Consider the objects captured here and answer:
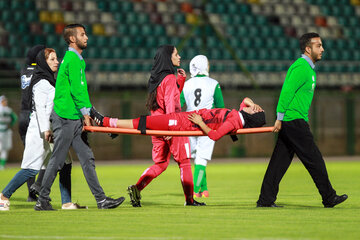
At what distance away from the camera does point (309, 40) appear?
898cm

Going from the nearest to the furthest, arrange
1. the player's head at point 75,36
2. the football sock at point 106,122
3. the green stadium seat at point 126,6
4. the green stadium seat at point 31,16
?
the player's head at point 75,36
the football sock at point 106,122
the green stadium seat at point 31,16
the green stadium seat at point 126,6

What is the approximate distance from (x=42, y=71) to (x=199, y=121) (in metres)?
2.17

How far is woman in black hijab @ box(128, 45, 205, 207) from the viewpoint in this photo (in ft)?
29.8

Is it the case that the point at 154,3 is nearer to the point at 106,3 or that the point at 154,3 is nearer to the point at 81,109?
the point at 106,3

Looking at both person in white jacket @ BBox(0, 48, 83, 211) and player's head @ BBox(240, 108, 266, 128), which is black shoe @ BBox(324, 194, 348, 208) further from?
person in white jacket @ BBox(0, 48, 83, 211)

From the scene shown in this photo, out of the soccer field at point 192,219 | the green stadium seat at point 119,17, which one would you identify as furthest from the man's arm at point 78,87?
A: the green stadium seat at point 119,17

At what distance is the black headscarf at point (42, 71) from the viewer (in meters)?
8.89

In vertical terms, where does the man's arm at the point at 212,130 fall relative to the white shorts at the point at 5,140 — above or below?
above

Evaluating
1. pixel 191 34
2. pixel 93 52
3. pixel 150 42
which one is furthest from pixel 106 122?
pixel 191 34

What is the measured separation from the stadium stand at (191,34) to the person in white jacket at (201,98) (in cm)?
1266

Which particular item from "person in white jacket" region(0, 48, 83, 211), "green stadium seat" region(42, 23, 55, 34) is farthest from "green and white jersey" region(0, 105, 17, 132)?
"person in white jacket" region(0, 48, 83, 211)

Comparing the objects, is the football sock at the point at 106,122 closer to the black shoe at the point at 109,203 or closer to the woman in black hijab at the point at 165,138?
the woman in black hijab at the point at 165,138

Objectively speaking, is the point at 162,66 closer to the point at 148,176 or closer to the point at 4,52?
the point at 148,176

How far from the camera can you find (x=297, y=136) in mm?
8758
